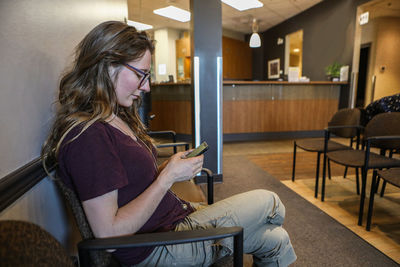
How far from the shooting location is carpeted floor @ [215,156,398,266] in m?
1.52

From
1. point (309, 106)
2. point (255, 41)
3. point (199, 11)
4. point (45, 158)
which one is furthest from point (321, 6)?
point (45, 158)

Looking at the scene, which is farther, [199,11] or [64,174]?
[199,11]

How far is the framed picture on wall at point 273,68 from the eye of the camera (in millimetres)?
8055

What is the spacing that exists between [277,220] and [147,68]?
2.42 ft

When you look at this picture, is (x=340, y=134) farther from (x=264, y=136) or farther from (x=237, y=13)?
(x=237, y=13)

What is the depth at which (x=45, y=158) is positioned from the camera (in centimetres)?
79

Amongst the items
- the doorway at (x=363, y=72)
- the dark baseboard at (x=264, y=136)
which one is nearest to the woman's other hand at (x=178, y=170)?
the dark baseboard at (x=264, y=136)

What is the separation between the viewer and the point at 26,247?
390 millimetres

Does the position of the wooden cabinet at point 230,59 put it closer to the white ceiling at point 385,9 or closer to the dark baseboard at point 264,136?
the dark baseboard at point 264,136

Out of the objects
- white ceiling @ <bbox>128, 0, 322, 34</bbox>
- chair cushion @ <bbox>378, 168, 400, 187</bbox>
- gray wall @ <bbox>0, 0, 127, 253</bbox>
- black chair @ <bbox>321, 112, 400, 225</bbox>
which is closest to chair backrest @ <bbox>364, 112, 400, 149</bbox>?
black chair @ <bbox>321, 112, 400, 225</bbox>

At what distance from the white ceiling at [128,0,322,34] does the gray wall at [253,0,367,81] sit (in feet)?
0.86

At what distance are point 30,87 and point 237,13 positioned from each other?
699 centimetres

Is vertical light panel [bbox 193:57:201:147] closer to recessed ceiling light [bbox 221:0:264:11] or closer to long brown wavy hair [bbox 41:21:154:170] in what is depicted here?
long brown wavy hair [bbox 41:21:154:170]

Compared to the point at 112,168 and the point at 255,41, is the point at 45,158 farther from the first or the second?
the point at 255,41
